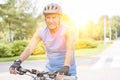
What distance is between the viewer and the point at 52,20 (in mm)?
3877

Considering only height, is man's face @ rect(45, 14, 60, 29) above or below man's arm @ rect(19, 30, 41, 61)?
above

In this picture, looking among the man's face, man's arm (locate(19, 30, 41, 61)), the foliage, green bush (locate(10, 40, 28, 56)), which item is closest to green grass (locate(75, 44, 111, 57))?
green bush (locate(10, 40, 28, 56))

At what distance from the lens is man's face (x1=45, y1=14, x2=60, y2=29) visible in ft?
12.7

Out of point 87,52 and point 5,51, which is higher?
point 5,51

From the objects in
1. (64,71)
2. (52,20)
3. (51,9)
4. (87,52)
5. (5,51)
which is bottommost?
(87,52)

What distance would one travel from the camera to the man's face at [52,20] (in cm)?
386

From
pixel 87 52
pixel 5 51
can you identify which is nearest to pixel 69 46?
pixel 5 51

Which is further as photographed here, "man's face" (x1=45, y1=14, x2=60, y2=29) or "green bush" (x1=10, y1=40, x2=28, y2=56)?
"green bush" (x1=10, y1=40, x2=28, y2=56)

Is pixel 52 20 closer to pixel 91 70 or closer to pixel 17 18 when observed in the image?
pixel 91 70

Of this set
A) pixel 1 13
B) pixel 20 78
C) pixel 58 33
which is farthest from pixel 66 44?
pixel 1 13

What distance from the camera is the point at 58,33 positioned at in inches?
156

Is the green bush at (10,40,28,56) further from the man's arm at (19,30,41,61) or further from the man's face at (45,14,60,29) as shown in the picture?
the man's face at (45,14,60,29)

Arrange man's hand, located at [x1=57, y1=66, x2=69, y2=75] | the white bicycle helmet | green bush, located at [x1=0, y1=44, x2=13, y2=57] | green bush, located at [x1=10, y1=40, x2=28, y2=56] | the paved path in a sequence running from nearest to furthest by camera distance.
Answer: man's hand, located at [x1=57, y1=66, x2=69, y2=75] → the white bicycle helmet → the paved path → green bush, located at [x1=0, y1=44, x2=13, y2=57] → green bush, located at [x1=10, y1=40, x2=28, y2=56]

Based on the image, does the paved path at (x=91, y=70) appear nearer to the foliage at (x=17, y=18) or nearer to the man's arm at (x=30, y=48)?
the man's arm at (x=30, y=48)
